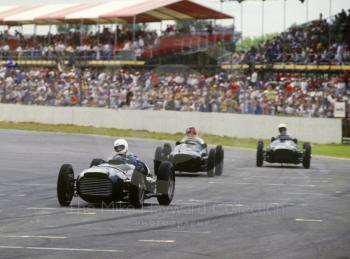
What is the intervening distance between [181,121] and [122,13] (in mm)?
12875

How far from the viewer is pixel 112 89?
4478 cm

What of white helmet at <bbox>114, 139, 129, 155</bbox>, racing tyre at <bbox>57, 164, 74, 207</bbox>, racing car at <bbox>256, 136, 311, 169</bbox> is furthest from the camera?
racing car at <bbox>256, 136, 311, 169</bbox>

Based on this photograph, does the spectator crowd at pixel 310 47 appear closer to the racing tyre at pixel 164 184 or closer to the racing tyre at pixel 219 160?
the racing tyre at pixel 219 160

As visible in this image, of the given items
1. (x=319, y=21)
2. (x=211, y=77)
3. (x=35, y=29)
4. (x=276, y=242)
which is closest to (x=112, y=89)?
(x=211, y=77)

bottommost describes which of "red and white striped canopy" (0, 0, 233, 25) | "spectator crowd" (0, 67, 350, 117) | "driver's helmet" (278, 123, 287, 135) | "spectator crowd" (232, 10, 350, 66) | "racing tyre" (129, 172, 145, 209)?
"racing tyre" (129, 172, 145, 209)

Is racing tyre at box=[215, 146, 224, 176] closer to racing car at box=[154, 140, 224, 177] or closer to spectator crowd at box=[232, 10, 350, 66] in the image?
racing car at box=[154, 140, 224, 177]

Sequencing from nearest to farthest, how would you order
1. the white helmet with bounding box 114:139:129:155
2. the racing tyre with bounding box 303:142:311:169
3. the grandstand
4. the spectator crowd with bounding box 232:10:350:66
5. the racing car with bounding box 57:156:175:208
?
the racing car with bounding box 57:156:175:208 < the white helmet with bounding box 114:139:129:155 < the racing tyre with bounding box 303:142:311:169 < the grandstand < the spectator crowd with bounding box 232:10:350:66

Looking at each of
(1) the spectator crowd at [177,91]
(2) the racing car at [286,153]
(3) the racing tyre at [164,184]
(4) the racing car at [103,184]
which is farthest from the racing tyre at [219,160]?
(1) the spectator crowd at [177,91]

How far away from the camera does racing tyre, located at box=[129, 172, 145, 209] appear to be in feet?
52.7

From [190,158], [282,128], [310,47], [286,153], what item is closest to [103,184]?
[190,158]

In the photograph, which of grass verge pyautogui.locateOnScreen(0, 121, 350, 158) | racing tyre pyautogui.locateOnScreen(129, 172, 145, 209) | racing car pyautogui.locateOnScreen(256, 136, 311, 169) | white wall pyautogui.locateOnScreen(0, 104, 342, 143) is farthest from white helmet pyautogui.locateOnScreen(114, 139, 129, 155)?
white wall pyautogui.locateOnScreen(0, 104, 342, 143)

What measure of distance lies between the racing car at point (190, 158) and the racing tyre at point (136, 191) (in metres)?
7.81

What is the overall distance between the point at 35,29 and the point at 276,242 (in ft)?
167

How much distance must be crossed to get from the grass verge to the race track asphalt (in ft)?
32.9
